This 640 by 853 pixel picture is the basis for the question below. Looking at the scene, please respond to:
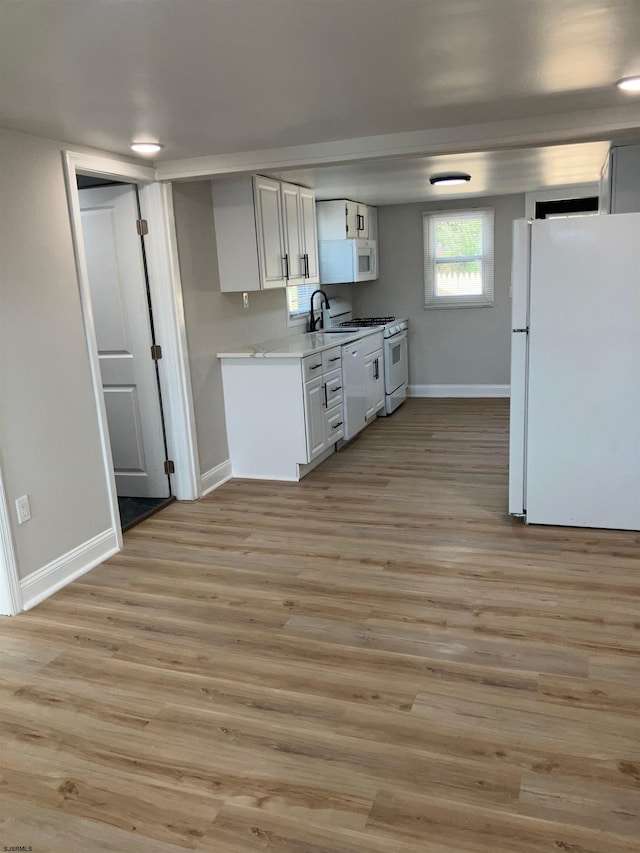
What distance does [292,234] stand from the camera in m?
5.33

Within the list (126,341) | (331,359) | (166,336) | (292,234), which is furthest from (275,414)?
(292,234)

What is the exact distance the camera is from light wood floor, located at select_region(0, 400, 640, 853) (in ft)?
6.05

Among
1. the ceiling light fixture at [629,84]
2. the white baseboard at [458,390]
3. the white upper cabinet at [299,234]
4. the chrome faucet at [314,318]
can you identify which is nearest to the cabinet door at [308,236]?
the white upper cabinet at [299,234]

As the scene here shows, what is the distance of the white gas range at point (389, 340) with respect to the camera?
685 cm

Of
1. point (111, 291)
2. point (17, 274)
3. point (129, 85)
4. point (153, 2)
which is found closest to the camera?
point (153, 2)

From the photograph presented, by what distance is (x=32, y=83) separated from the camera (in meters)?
2.42

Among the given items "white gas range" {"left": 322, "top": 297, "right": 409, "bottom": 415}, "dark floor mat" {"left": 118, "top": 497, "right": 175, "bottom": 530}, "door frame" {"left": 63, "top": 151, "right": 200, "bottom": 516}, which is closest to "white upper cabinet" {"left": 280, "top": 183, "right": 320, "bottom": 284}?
"white gas range" {"left": 322, "top": 297, "right": 409, "bottom": 415}

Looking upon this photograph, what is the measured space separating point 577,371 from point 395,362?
3533 mm

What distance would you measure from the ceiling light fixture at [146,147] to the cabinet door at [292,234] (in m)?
1.61

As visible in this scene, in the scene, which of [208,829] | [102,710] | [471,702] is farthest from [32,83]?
[471,702]

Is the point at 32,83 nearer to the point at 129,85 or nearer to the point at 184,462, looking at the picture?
the point at 129,85

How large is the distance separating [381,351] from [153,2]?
5.03 meters

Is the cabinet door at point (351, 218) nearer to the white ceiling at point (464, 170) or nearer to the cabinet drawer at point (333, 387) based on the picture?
the white ceiling at point (464, 170)

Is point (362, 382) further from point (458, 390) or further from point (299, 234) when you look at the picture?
point (458, 390)
